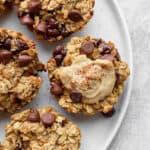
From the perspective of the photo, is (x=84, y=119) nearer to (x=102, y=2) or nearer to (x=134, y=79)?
(x=134, y=79)

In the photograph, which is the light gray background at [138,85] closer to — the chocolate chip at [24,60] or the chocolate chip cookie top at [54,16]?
the chocolate chip cookie top at [54,16]

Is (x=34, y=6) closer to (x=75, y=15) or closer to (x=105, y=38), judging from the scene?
(x=75, y=15)

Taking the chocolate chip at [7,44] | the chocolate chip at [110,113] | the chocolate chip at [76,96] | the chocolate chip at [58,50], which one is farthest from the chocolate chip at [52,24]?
the chocolate chip at [110,113]

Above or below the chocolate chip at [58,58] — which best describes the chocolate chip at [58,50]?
above

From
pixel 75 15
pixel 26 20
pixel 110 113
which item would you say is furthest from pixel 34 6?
pixel 110 113

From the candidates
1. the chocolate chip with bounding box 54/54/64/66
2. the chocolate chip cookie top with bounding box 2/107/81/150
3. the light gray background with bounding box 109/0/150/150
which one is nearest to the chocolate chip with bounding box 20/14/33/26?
the chocolate chip with bounding box 54/54/64/66
